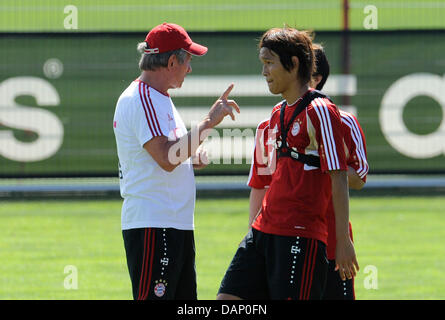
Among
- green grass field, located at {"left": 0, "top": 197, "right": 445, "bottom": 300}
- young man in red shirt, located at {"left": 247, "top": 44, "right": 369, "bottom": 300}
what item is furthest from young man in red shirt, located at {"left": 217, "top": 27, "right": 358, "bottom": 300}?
green grass field, located at {"left": 0, "top": 197, "right": 445, "bottom": 300}

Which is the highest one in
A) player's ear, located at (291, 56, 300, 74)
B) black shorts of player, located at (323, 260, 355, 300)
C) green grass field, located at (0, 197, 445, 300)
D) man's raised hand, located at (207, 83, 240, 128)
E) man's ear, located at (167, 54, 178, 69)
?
man's ear, located at (167, 54, 178, 69)

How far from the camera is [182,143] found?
504 cm

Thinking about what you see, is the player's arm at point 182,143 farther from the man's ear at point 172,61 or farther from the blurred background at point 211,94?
the blurred background at point 211,94

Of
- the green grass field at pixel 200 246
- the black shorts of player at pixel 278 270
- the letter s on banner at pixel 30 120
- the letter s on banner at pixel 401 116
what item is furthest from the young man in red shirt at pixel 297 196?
the letter s on banner at pixel 401 116

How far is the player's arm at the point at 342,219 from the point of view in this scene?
4.52 m

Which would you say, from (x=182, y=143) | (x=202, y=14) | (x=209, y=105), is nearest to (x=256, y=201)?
(x=182, y=143)

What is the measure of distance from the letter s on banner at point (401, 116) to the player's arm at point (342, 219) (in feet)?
31.7

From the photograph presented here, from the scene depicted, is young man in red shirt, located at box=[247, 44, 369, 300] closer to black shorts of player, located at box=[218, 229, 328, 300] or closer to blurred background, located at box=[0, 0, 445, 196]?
black shorts of player, located at box=[218, 229, 328, 300]

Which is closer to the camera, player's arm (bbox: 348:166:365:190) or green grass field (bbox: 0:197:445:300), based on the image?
player's arm (bbox: 348:166:365:190)

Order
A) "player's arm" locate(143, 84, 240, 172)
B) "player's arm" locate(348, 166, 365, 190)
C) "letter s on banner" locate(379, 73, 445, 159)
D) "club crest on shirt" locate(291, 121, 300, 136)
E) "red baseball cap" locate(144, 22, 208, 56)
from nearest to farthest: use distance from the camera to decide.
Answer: "club crest on shirt" locate(291, 121, 300, 136)
"player's arm" locate(143, 84, 240, 172)
"player's arm" locate(348, 166, 365, 190)
"red baseball cap" locate(144, 22, 208, 56)
"letter s on banner" locate(379, 73, 445, 159)

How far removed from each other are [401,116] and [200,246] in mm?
5645

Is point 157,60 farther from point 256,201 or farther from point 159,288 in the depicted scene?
point 159,288

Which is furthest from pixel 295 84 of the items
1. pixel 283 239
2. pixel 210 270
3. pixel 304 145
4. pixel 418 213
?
pixel 418 213

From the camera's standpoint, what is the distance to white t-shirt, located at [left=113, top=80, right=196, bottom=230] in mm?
5055
